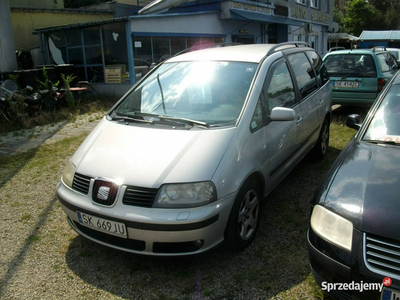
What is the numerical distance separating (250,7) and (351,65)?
10419mm

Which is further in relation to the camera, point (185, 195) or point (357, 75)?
point (357, 75)

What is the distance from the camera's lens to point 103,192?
284cm

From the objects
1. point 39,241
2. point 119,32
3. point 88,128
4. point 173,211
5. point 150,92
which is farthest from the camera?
point 119,32

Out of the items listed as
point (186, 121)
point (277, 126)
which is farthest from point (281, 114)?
point (186, 121)

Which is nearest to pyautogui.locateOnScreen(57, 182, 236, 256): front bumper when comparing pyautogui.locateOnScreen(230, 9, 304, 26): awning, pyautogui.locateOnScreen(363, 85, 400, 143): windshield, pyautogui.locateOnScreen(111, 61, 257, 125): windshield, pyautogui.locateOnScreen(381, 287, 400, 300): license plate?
pyautogui.locateOnScreen(111, 61, 257, 125): windshield

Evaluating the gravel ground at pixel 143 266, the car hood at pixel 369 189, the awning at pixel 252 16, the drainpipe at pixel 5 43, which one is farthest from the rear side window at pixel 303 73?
the awning at pixel 252 16

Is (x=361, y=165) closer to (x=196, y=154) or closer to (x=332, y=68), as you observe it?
(x=196, y=154)

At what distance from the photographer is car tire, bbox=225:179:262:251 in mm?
2965

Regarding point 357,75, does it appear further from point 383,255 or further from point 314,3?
point 314,3

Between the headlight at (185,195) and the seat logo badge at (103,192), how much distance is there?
16.2 inches

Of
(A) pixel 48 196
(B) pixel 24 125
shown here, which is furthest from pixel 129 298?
(B) pixel 24 125

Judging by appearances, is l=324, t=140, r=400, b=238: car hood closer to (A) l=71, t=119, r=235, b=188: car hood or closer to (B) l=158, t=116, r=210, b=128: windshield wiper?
(A) l=71, t=119, r=235, b=188: car hood

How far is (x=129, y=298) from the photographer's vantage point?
2703 mm

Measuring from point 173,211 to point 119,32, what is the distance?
11155 millimetres
